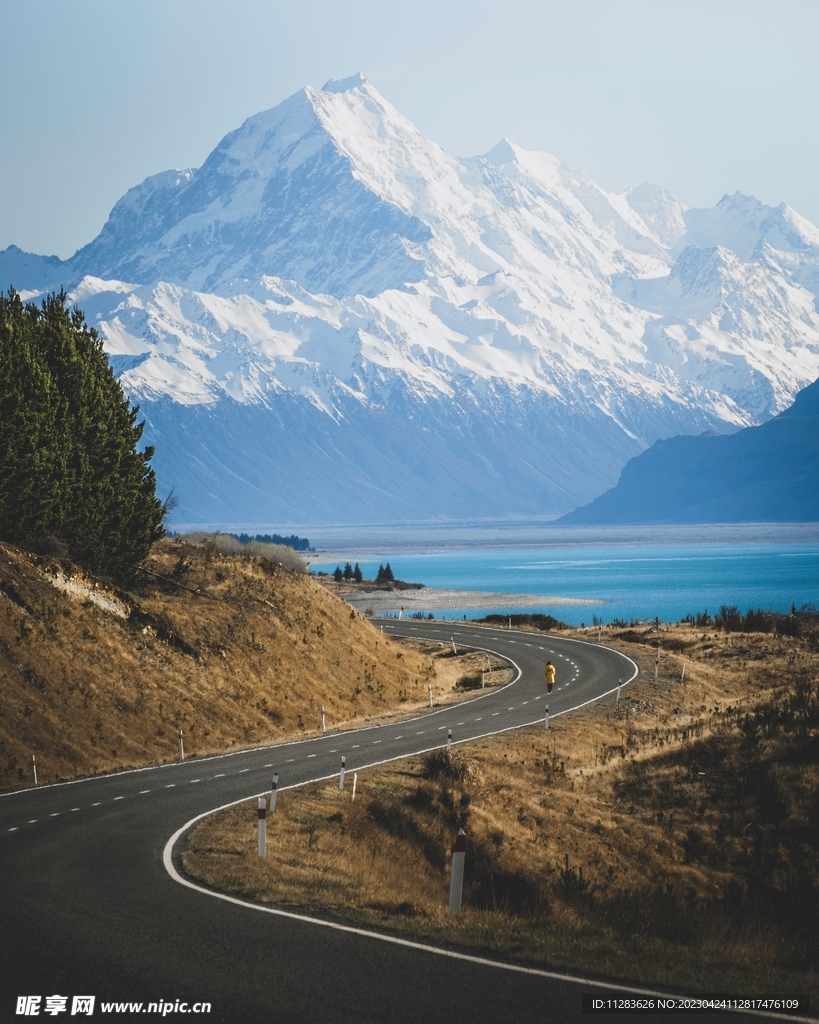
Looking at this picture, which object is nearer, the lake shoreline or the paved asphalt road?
the paved asphalt road

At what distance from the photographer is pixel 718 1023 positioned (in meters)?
10.7

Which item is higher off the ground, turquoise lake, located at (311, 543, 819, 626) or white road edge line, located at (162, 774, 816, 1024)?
white road edge line, located at (162, 774, 816, 1024)

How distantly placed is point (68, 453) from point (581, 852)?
82.5 ft

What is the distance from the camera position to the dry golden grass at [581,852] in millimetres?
14688

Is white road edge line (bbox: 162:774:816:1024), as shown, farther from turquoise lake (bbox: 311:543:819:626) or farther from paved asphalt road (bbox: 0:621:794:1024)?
turquoise lake (bbox: 311:543:819:626)

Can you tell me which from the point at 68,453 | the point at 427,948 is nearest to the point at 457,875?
the point at 427,948

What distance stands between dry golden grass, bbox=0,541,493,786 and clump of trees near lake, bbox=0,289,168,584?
1803mm

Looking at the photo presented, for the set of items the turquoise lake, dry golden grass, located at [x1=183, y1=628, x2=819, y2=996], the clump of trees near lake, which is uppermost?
the clump of trees near lake

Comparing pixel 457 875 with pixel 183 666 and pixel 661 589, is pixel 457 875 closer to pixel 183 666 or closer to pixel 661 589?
pixel 183 666

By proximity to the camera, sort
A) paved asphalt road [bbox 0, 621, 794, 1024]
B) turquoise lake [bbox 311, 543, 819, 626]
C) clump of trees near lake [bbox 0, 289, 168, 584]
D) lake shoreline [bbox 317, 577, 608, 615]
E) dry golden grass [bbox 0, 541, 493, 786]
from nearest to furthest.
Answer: paved asphalt road [bbox 0, 621, 794, 1024] < dry golden grass [bbox 0, 541, 493, 786] < clump of trees near lake [bbox 0, 289, 168, 584] < turquoise lake [bbox 311, 543, 819, 626] < lake shoreline [bbox 317, 577, 608, 615]

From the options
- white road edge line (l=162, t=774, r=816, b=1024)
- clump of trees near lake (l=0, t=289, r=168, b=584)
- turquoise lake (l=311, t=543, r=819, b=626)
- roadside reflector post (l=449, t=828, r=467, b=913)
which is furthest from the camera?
turquoise lake (l=311, t=543, r=819, b=626)

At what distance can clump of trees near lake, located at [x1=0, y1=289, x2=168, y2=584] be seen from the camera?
39312mm

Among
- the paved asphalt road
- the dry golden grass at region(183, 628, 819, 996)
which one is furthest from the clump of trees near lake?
the paved asphalt road

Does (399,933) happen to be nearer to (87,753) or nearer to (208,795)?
(208,795)
